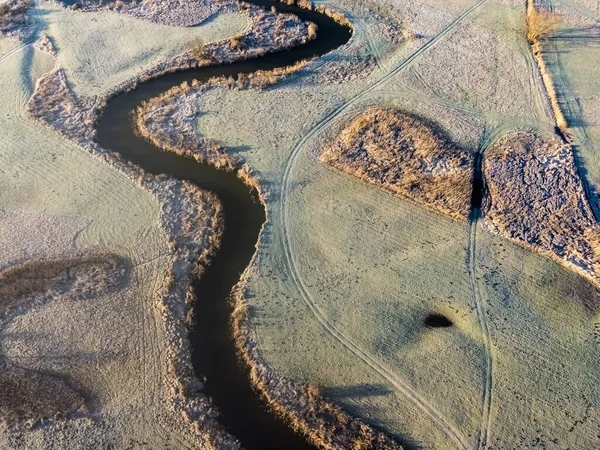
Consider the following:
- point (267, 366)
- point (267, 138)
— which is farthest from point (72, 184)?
point (267, 366)

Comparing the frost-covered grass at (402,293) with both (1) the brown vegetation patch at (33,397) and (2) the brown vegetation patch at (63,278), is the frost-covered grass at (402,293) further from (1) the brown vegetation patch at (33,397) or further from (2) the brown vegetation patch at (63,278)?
(1) the brown vegetation patch at (33,397)

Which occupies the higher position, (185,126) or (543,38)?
(185,126)

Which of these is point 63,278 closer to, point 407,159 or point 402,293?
point 402,293

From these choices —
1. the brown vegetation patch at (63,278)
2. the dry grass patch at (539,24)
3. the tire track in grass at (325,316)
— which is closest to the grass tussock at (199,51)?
the tire track in grass at (325,316)

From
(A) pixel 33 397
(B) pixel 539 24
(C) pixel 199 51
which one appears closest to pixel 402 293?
(A) pixel 33 397

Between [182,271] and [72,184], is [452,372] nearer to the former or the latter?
[182,271]


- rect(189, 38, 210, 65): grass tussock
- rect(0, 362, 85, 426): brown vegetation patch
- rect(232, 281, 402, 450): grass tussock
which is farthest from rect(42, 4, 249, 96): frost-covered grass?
rect(232, 281, 402, 450): grass tussock
